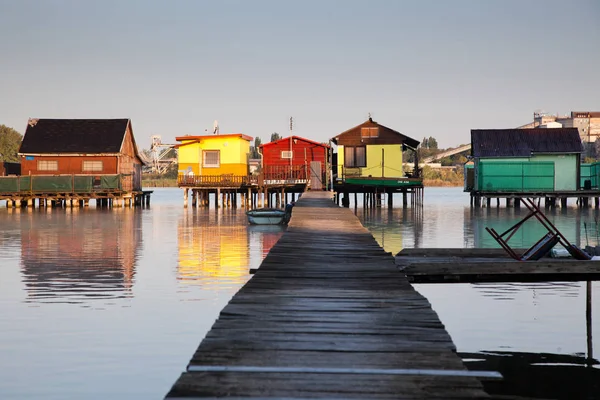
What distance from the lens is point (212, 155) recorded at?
64250 mm

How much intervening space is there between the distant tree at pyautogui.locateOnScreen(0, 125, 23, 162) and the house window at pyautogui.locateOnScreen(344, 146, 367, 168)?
7348 centimetres

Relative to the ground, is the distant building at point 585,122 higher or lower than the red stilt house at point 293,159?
higher

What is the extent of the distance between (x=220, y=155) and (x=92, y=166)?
1095 centimetres

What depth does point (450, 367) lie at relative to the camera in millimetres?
6301

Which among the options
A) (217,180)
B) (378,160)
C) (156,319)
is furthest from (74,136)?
(156,319)

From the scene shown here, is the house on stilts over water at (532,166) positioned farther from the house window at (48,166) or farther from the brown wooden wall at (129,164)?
the house window at (48,166)

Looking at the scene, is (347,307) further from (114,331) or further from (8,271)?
(8,271)

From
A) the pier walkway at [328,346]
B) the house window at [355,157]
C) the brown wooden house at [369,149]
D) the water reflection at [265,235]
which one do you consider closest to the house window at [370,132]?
the brown wooden house at [369,149]

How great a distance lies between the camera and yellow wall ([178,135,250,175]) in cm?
6378

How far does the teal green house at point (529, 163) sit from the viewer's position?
59.3m

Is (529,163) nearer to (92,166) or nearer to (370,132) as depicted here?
(370,132)

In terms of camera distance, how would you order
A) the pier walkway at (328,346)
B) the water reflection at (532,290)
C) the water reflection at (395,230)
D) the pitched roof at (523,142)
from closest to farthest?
the pier walkway at (328,346), the water reflection at (532,290), the water reflection at (395,230), the pitched roof at (523,142)

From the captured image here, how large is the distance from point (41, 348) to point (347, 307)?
6366 millimetres

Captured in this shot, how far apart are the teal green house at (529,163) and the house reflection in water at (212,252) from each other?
23207mm
